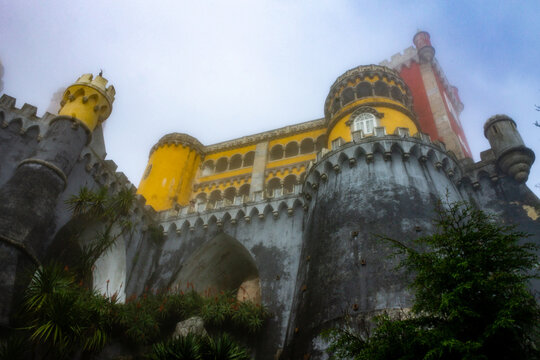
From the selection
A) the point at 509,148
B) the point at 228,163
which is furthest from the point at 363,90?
the point at 228,163

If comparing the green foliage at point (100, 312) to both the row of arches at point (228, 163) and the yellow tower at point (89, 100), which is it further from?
the row of arches at point (228, 163)

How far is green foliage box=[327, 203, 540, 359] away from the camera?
6.04m

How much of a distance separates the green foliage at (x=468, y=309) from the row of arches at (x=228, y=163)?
2158 cm

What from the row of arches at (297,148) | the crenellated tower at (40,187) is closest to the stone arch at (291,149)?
the row of arches at (297,148)

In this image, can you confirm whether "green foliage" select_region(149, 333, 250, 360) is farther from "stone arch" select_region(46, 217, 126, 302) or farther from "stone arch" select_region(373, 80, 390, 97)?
"stone arch" select_region(373, 80, 390, 97)

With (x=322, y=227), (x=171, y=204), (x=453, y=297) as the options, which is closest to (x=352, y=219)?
(x=322, y=227)

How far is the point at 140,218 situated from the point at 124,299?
4.40m

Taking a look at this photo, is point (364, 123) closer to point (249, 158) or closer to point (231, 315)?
point (249, 158)

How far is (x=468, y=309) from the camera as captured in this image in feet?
20.5

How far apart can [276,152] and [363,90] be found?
7857mm

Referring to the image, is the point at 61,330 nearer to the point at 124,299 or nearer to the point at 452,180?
the point at 124,299

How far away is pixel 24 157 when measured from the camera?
591 inches

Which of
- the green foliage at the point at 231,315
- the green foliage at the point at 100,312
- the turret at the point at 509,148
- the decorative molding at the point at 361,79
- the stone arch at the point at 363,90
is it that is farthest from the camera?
the decorative molding at the point at 361,79

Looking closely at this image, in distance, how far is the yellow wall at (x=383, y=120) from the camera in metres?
20.4
